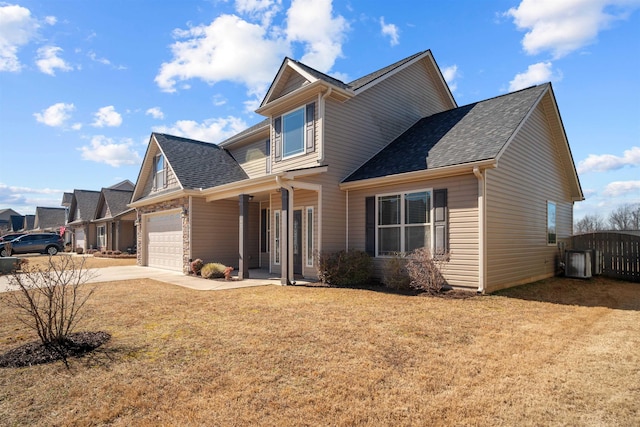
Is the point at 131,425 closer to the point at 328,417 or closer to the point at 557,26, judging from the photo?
the point at 328,417

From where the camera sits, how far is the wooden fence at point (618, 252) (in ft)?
41.5

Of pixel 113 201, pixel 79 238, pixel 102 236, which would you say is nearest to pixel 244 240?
pixel 113 201

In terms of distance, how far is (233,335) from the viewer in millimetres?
5465

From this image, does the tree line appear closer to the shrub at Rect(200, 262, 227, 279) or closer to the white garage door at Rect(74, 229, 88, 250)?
the shrub at Rect(200, 262, 227, 279)

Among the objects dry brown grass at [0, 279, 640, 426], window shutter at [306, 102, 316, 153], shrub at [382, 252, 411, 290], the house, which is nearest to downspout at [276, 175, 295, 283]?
the house

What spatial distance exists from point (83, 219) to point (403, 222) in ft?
102

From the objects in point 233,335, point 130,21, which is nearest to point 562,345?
point 233,335

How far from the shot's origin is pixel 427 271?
364 inches

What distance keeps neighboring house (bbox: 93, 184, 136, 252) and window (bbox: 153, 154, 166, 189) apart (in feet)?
29.0

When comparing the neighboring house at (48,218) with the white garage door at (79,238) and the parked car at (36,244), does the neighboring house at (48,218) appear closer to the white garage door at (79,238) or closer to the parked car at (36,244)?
the white garage door at (79,238)

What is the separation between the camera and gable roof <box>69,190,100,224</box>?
104ft

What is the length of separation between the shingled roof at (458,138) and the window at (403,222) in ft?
2.76

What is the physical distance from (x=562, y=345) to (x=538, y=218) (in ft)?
27.3

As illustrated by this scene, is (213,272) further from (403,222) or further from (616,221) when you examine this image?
(616,221)
